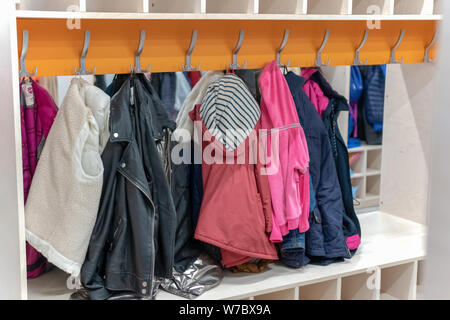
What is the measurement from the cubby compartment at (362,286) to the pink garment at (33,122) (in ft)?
4.34

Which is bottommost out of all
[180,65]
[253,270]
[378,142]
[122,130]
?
[253,270]

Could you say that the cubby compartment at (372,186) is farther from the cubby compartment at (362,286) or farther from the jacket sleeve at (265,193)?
the jacket sleeve at (265,193)

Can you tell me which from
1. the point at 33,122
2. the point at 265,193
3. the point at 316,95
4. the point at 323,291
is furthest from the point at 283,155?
the point at 33,122

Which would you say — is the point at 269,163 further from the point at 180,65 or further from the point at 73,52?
the point at 73,52

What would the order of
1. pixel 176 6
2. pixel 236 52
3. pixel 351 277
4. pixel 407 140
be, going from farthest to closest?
pixel 407 140, pixel 351 277, pixel 236 52, pixel 176 6

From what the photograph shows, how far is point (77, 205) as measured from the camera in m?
1.71

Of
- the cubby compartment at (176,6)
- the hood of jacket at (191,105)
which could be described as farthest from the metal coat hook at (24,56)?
the hood of jacket at (191,105)

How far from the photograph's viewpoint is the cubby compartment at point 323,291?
2139 mm

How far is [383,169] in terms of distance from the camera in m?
2.77

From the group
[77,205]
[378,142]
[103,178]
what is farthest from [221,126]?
[378,142]

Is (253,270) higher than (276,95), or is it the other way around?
(276,95)

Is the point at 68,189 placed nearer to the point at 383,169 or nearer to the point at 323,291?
the point at 323,291

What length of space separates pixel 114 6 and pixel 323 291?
1.36 meters

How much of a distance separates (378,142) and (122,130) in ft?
8.42
